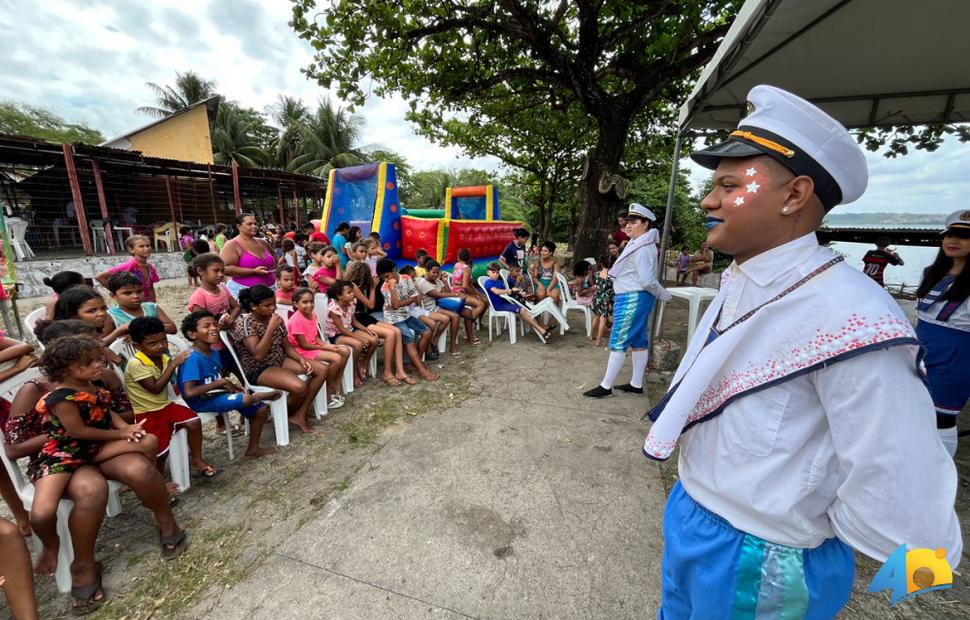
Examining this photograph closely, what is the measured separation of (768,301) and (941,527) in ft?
1.56

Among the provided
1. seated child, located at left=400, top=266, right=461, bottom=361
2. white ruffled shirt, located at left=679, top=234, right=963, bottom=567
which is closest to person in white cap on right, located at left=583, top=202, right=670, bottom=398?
seated child, located at left=400, top=266, right=461, bottom=361

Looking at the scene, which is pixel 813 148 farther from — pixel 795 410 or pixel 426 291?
pixel 426 291

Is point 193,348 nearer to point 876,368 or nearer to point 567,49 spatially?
point 876,368

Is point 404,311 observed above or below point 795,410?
below

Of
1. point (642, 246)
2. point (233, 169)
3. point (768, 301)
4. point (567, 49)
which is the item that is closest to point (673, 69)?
point (567, 49)

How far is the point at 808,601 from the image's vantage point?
91 centimetres

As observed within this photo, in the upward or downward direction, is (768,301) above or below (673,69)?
below

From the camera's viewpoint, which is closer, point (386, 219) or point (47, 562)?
point (47, 562)

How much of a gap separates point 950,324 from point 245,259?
596cm

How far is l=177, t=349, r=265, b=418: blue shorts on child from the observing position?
9.18 ft

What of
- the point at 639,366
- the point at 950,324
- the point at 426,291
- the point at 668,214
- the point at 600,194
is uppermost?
the point at 600,194

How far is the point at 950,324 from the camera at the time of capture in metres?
2.60

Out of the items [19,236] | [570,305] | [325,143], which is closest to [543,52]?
[570,305]

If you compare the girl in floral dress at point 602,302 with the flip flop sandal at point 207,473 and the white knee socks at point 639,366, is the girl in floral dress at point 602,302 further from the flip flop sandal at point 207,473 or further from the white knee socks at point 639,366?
the flip flop sandal at point 207,473
